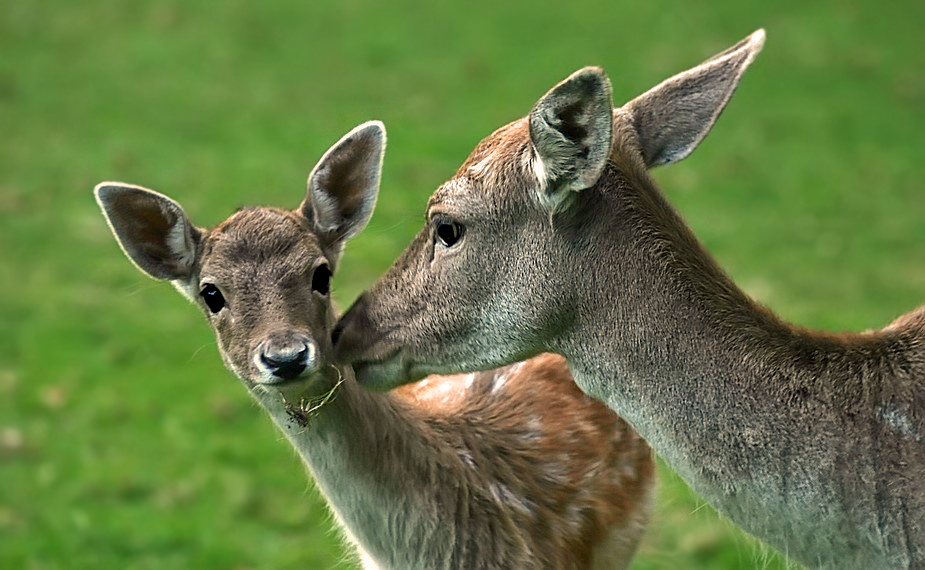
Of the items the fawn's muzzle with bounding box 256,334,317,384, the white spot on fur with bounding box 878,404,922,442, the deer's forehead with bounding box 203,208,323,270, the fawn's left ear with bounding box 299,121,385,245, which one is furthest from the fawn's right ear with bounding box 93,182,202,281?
the white spot on fur with bounding box 878,404,922,442

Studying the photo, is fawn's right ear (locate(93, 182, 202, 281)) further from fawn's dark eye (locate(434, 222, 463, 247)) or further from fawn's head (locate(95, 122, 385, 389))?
fawn's dark eye (locate(434, 222, 463, 247))

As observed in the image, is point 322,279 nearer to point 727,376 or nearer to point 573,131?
point 573,131

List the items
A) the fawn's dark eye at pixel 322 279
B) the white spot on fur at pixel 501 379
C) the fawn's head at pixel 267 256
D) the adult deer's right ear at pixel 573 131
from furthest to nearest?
the white spot on fur at pixel 501 379 → the fawn's dark eye at pixel 322 279 → the fawn's head at pixel 267 256 → the adult deer's right ear at pixel 573 131

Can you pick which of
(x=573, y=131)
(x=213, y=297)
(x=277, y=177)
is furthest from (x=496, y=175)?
(x=277, y=177)

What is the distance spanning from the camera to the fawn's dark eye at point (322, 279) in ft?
13.5

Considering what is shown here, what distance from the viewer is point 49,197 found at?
10.7 metres

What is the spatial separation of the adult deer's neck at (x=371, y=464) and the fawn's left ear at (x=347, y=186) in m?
0.55

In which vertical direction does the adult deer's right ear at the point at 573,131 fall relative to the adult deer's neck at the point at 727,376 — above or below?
above

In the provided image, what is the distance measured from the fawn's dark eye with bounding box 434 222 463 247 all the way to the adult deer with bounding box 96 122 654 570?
47cm

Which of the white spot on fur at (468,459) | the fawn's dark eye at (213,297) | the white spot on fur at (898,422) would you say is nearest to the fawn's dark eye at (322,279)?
the fawn's dark eye at (213,297)

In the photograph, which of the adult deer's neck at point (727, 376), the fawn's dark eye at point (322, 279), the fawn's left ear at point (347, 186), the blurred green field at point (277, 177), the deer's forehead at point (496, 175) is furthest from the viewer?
the blurred green field at point (277, 177)

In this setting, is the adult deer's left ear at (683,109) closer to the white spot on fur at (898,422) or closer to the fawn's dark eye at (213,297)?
the white spot on fur at (898,422)

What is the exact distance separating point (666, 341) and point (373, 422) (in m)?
1.12

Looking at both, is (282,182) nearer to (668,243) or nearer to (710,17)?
(710,17)
